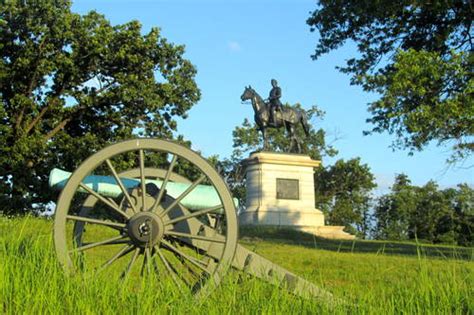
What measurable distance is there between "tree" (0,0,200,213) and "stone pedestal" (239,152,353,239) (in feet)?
18.1

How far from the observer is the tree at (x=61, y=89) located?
22609mm

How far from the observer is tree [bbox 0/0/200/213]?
2261 centimetres

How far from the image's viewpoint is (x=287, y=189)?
22328 mm

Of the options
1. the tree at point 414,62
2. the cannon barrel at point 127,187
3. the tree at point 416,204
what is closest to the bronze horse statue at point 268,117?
the tree at point 414,62

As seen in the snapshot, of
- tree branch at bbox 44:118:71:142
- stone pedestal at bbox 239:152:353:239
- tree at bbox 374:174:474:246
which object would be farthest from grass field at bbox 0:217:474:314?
tree at bbox 374:174:474:246

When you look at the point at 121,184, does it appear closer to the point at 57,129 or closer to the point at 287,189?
the point at 287,189

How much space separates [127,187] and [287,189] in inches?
686

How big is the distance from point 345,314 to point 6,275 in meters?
2.34

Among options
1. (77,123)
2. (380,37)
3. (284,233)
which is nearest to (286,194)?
(284,233)

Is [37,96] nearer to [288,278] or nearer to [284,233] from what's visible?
[284,233]

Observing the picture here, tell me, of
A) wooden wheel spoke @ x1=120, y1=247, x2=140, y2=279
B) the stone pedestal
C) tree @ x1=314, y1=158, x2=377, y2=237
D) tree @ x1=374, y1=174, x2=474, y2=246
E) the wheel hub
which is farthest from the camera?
tree @ x1=374, y1=174, x2=474, y2=246

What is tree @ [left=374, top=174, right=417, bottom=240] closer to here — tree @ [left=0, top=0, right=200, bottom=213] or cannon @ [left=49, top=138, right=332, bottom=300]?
tree @ [left=0, top=0, right=200, bottom=213]

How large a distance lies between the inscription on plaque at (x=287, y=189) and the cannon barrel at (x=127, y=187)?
54.8 ft

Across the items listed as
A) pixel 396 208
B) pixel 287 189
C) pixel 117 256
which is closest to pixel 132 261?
pixel 117 256
